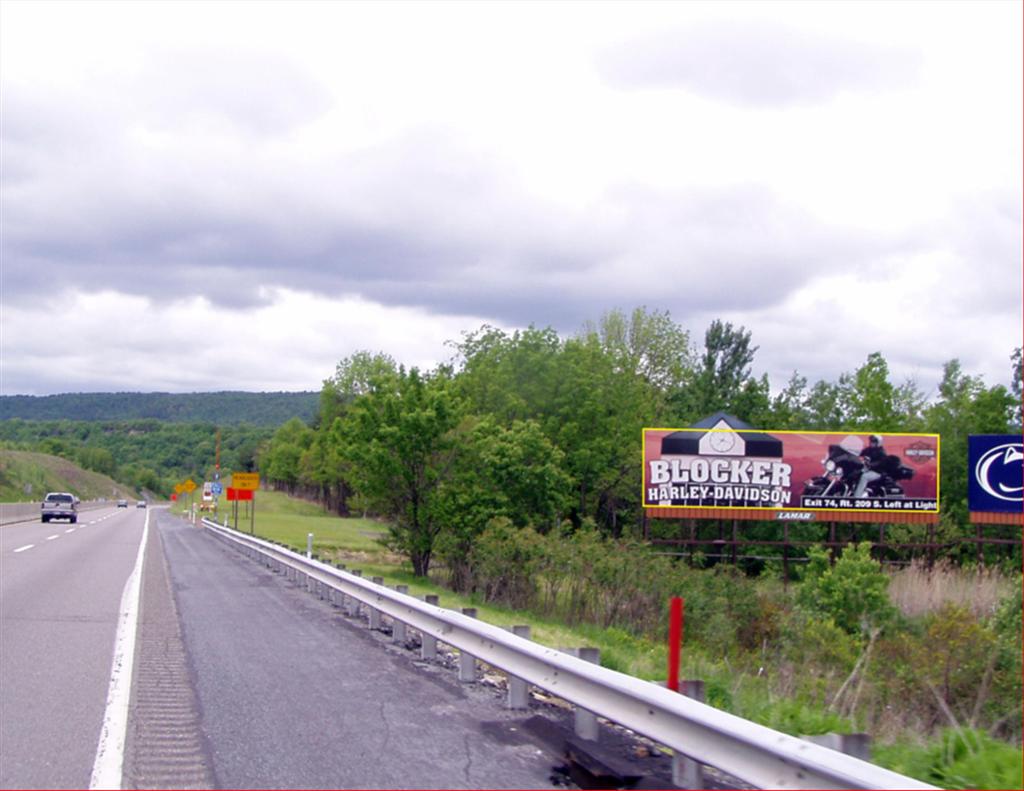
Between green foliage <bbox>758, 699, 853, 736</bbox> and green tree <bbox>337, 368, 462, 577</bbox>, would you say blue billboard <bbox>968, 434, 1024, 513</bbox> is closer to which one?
green tree <bbox>337, 368, 462, 577</bbox>

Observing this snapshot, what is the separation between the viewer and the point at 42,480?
422 feet

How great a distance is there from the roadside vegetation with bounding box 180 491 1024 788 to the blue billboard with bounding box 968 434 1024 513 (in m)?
2.69

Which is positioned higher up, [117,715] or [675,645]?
[675,645]

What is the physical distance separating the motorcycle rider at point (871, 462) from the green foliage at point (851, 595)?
13357 mm

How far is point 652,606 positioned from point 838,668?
824 centimetres

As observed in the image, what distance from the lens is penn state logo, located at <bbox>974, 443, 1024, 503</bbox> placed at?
39156mm

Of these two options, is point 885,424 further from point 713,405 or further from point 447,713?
A: point 447,713

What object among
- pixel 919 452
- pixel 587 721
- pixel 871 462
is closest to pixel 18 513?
pixel 871 462

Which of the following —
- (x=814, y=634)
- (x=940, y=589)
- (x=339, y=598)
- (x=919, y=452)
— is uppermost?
(x=919, y=452)

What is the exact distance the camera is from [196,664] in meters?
10.8

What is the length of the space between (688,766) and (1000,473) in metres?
37.0

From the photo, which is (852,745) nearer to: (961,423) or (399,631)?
(399,631)

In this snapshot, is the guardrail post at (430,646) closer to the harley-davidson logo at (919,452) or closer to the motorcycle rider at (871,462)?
the motorcycle rider at (871,462)

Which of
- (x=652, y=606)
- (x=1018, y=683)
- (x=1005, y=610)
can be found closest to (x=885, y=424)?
(x=652, y=606)
